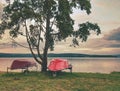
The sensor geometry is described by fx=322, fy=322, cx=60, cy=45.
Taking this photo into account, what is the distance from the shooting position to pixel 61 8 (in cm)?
4209

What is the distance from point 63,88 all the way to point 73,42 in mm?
15691

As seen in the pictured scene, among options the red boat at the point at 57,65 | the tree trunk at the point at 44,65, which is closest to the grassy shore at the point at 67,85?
the red boat at the point at 57,65

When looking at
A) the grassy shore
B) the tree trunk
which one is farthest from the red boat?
the grassy shore

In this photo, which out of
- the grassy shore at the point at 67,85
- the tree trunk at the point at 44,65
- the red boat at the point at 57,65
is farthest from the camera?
the tree trunk at the point at 44,65

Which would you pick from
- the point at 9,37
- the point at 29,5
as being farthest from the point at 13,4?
the point at 9,37

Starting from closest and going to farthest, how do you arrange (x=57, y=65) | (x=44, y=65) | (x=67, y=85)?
(x=67, y=85) → (x=57, y=65) → (x=44, y=65)

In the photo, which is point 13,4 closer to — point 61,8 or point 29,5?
point 29,5

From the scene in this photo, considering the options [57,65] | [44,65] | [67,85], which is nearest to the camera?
[67,85]

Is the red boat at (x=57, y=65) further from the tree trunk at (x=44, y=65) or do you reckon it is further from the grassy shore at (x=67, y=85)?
the grassy shore at (x=67, y=85)

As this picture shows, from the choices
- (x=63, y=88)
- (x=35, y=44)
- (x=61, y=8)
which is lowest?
(x=63, y=88)

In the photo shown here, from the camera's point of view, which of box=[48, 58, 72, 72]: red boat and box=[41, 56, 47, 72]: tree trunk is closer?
box=[48, 58, 72, 72]: red boat

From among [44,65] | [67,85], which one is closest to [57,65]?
[44,65]

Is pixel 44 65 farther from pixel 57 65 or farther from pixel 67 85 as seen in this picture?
pixel 67 85

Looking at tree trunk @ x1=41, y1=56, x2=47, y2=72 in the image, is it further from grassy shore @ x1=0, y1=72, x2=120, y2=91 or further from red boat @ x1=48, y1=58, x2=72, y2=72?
grassy shore @ x1=0, y1=72, x2=120, y2=91
